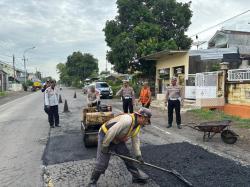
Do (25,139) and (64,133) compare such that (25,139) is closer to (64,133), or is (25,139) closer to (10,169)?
(64,133)

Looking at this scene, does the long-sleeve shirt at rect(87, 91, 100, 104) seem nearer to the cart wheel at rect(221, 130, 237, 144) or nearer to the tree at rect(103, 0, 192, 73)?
the cart wheel at rect(221, 130, 237, 144)

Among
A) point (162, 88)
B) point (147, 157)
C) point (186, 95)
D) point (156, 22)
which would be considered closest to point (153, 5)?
point (156, 22)

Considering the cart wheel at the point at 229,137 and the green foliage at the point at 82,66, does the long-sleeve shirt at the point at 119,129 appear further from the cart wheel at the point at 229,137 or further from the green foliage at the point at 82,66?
the green foliage at the point at 82,66

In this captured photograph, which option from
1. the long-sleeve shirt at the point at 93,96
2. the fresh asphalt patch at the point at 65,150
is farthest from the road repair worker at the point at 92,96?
the fresh asphalt patch at the point at 65,150

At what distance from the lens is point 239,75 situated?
1225cm

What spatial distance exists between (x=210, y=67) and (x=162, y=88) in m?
5.50

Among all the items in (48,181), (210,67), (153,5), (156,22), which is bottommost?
(48,181)

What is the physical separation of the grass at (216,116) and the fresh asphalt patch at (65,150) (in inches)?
234

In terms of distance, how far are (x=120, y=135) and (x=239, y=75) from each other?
9.76 metres

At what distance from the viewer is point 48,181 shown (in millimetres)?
4902

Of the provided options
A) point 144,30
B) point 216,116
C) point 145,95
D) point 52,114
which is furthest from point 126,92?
point 144,30

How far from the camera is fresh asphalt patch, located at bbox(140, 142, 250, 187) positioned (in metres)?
4.69

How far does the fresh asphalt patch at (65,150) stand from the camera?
6.23m

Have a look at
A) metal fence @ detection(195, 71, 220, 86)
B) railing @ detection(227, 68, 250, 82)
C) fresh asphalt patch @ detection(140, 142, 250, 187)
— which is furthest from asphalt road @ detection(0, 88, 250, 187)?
metal fence @ detection(195, 71, 220, 86)
